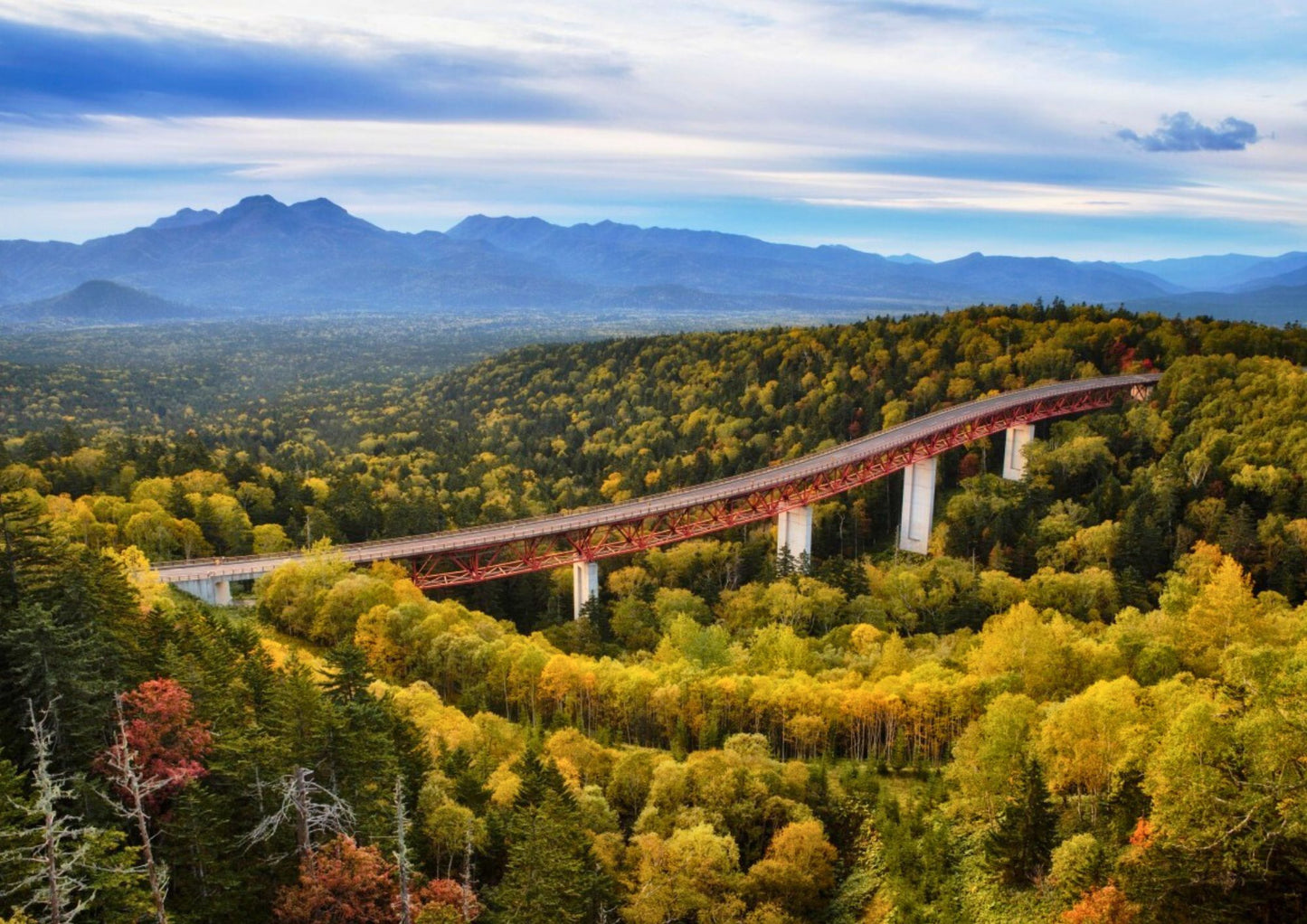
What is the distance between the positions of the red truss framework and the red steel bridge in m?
0.11

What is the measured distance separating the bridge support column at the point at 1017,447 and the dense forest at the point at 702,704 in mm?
3541

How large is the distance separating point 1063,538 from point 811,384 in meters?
55.6

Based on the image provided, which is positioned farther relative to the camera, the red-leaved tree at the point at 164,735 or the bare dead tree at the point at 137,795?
the red-leaved tree at the point at 164,735

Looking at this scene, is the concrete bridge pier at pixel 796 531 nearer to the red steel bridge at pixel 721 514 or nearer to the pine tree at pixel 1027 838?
the red steel bridge at pixel 721 514

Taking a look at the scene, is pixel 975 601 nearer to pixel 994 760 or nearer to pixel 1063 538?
pixel 1063 538

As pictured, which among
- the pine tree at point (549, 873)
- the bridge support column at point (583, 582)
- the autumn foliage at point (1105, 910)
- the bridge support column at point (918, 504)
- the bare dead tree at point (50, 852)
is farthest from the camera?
the bridge support column at point (918, 504)

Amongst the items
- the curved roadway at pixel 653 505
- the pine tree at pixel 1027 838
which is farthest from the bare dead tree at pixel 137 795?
the curved roadway at pixel 653 505

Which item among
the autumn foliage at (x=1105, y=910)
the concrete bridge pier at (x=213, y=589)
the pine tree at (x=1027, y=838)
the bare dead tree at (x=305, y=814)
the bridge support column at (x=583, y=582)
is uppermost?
the bare dead tree at (x=305, y=814)

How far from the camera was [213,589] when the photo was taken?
6869cm

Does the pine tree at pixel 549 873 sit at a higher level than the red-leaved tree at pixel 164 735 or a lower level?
lower

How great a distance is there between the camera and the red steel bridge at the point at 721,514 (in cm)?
→ 7331

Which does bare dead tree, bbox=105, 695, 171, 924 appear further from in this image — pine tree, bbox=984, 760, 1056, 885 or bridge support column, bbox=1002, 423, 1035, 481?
bridge support column, bbox=1002, 423, 1035, 481

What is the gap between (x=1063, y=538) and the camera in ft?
273

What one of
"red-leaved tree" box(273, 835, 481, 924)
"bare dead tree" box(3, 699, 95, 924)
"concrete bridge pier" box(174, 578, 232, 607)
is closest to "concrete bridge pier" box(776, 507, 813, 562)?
"concrete bridge pier" box(174, 578, 232, 607)
